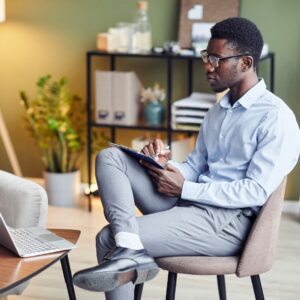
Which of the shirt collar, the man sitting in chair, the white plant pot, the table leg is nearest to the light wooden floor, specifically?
the table leg

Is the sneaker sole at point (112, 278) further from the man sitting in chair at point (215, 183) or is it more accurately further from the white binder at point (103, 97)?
the white binder at point (103, 97)

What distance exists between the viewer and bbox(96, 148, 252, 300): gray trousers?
260 cm

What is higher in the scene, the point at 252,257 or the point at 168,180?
the point at 168,180

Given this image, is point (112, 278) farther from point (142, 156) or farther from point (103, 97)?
point (103, 97)

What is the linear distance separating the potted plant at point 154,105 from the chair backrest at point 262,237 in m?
2.08

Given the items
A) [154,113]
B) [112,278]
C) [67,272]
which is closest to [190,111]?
[154,113]

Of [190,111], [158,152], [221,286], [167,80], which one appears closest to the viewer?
[158,152]

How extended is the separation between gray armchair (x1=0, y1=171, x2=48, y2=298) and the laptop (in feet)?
0.57

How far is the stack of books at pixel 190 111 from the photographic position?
14.4 ft

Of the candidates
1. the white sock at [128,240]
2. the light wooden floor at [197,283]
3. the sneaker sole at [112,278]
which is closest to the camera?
the sneaker sole at [112,278]

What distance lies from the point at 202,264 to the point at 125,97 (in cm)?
212

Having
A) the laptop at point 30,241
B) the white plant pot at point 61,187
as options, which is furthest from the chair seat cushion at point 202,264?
the white plant pot at point 61,187

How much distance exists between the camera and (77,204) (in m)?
4.88

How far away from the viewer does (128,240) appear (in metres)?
2.53
